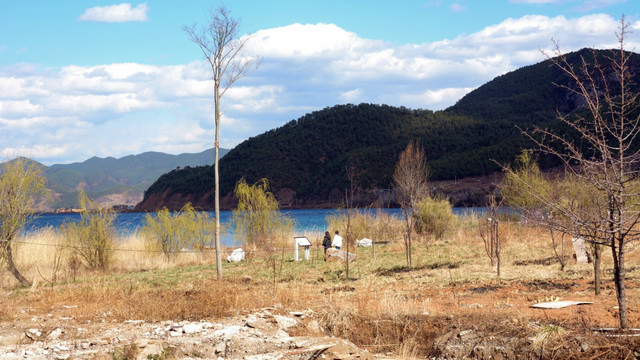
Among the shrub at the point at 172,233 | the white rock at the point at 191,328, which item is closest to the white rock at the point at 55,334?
the white rock at the point at 191,328

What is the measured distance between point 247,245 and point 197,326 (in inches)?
636

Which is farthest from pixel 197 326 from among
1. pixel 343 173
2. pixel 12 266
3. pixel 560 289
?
pixel 343 173

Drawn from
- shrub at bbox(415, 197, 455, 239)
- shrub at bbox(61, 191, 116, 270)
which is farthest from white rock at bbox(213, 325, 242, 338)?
shrub at bbox(415, 197, 455, 239)

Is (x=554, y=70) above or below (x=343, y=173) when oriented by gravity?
above

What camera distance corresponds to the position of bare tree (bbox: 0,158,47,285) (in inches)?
645

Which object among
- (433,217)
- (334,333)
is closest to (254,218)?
(433,217)

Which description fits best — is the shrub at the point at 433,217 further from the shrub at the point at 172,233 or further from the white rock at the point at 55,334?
the white rock at the point at 55,334

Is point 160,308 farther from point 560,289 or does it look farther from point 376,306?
point 560,289

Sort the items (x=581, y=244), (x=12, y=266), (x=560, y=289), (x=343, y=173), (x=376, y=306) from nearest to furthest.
Result: 1. (x=376, y=306)
2. (x=560, y=289)
3. (x=12, y=266)
4. (x=581, y=244)
5. (x=343, y=173)

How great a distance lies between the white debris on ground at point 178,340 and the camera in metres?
8.63

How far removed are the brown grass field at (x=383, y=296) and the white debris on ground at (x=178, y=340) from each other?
575 millimetres

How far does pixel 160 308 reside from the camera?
10953 mm

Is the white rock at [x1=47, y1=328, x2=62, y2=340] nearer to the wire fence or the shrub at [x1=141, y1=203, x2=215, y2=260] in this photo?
the wire fence

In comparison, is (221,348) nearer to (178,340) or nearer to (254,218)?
(178,340)
